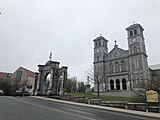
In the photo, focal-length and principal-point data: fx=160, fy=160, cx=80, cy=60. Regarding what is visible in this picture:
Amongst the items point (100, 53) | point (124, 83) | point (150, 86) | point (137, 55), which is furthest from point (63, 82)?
point (100, 53)

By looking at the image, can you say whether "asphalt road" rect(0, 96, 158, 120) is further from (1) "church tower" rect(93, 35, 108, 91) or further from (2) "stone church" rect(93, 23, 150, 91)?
(1) "church tower" rect(93, 35, 108, 91)

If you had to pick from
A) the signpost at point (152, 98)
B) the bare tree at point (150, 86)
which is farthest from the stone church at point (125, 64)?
the signpost at point (152, 98)

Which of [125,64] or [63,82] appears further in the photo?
[125,64]

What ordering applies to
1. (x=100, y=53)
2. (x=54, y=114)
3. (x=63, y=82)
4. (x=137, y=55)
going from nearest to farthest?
1. (x=54, y=114)
2. (x=63, y=82)
3. (x=137, y=55)
4. (x=100, y=53)

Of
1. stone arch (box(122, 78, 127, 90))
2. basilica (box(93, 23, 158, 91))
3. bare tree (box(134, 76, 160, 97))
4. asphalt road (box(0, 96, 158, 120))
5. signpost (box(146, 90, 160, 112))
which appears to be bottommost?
asphalt road (box(0, 96, 158, 120))

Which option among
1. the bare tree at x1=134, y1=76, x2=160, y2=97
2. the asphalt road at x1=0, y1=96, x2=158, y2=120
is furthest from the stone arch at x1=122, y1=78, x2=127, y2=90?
the asphalt road at x1=0, y1=96, x2=158, y2=120

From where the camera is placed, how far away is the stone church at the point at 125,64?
1941 inches

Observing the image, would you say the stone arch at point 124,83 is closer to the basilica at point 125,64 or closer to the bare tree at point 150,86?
the basilica at point 125,64

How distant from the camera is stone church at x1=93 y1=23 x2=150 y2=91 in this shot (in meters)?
49.3

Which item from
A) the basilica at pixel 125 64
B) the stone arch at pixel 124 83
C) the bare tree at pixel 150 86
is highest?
the basilica at pixel 125 64

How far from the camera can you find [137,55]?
167 ft

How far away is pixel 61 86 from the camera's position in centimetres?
3081

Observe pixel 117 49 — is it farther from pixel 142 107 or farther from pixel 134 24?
pixel 142 107

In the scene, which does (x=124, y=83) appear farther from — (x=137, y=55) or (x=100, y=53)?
(x=100, y=53)
